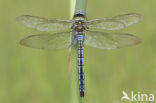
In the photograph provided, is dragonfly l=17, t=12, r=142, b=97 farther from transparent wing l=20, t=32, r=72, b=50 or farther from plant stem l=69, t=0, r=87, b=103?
plant stem l=69, t=0, r=87, b=103

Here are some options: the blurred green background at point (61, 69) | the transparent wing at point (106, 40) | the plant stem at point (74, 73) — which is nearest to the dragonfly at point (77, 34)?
the transparent wing at point (106, 40)

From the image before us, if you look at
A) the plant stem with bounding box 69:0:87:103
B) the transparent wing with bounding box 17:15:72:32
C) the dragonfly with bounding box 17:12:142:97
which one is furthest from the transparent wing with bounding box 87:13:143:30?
the plant stem with bounding box 69:0:87:103

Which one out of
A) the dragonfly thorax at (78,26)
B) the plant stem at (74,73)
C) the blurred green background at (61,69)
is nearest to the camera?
the plant stem at (74,73)

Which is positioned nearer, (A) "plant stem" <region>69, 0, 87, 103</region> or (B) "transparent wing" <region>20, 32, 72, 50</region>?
(A) "plant stem" <region>69, 0, 87, 103</region>

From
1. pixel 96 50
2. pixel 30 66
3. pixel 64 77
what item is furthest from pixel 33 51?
pixel 96 50

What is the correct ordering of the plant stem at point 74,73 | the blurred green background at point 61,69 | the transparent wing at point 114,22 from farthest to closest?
the blurred green background at point 61,69 → the transparent wing at point 114,22 → the plant stem at point 74,73

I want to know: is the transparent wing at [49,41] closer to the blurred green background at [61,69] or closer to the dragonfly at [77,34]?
the dragonfly at [77,34]

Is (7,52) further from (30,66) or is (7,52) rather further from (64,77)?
(64,77)

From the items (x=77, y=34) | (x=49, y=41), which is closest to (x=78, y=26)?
(x=77, y=34)
